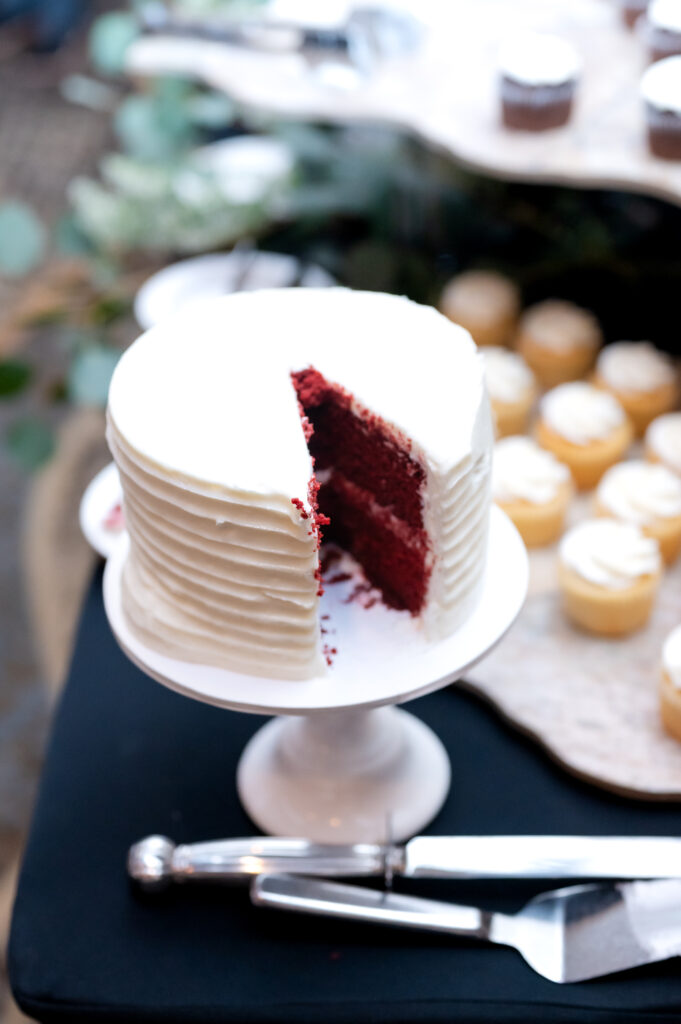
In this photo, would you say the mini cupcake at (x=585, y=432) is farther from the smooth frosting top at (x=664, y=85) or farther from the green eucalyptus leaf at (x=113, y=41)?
the green eucalyptus leaf at (x=113, y=41)

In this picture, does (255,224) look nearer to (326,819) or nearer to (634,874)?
(326,819)

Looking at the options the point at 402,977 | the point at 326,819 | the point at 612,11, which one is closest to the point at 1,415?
the point at 612,11

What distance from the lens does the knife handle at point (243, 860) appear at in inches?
57.8

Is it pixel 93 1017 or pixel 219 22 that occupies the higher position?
pixel 219 22

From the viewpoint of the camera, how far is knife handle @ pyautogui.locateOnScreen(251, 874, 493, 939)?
4.72ft

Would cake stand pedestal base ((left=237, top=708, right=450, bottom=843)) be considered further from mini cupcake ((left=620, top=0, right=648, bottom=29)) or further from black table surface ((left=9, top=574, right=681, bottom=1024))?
mini cupcake ((left=620, top=0, right=648, bottom=29))

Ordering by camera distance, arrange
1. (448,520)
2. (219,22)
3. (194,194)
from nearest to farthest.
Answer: (448,520) → (194,194) → (219,22)

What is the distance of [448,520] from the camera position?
4.47ft

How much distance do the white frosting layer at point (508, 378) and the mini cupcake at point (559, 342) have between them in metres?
0.11

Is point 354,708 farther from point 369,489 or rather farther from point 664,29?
point 664,29

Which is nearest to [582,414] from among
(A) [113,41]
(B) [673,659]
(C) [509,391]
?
(C) [509,391]

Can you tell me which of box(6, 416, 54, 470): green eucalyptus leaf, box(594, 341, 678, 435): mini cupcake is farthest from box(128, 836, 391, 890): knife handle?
box(594, 341, 678, 435): mini cupcake

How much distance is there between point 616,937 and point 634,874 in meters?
0.08

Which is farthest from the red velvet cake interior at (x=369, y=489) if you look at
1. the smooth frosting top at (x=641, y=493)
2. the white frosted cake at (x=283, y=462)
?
→ the smooth frosting top at (x=641, y=493)
